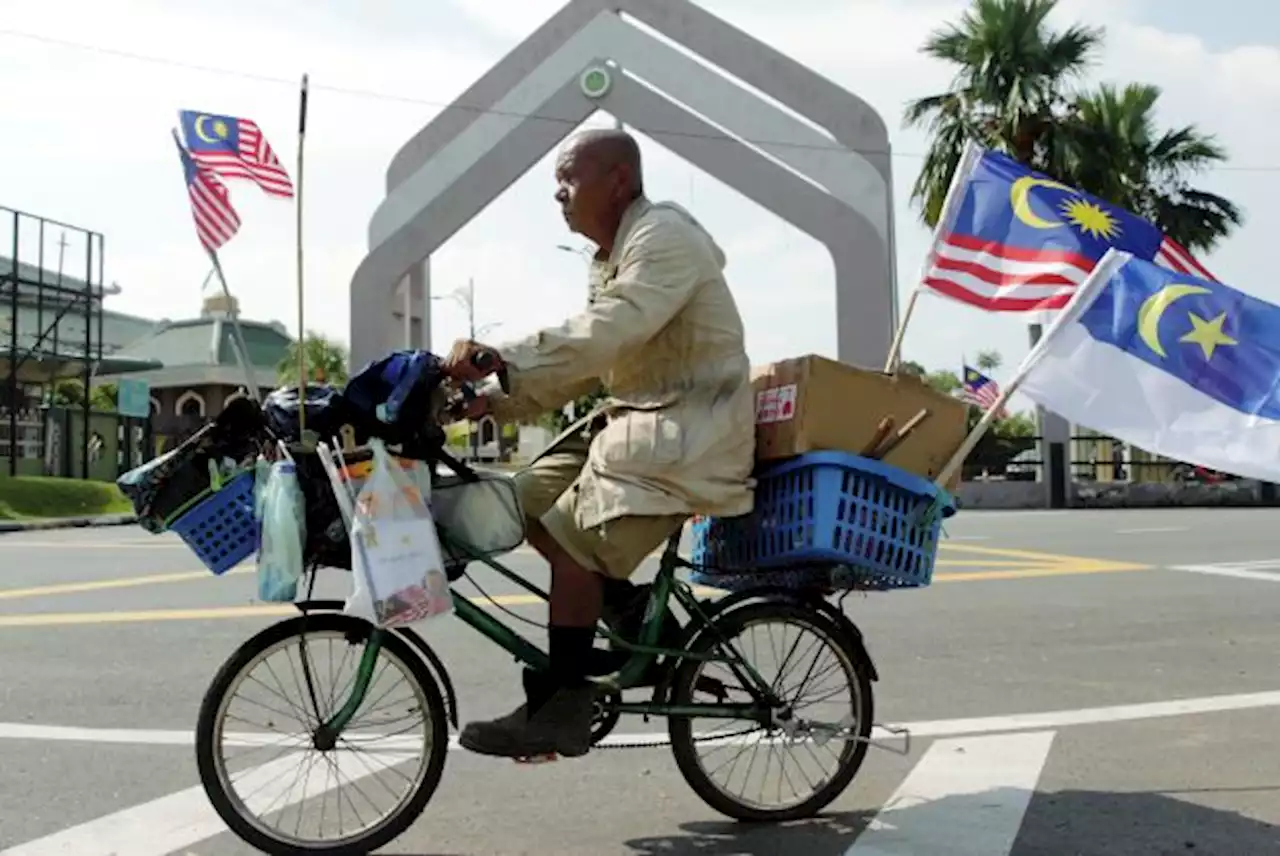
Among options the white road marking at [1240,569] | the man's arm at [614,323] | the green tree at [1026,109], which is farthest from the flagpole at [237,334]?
the green tree at [1026,109]

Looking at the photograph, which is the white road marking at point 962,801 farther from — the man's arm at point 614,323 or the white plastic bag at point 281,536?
the white plastic bag at point 281,536

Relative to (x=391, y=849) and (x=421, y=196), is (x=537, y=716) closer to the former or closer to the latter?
(x=391, y=849)

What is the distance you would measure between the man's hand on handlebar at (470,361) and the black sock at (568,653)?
0.80 m

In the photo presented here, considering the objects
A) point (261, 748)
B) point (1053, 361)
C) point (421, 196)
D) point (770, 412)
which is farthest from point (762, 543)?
point (421, 196)

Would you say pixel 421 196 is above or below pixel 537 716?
above

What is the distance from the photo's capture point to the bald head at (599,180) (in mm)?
3910

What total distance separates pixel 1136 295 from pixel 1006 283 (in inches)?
20.0

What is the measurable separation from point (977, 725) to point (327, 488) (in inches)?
121

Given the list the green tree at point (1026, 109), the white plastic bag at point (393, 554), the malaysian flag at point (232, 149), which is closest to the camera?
the white plastic bag at point (393, 554)

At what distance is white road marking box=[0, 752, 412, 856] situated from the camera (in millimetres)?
3770

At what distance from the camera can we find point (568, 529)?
3.83m

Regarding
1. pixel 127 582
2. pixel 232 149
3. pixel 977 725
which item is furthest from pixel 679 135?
pixel 977 725

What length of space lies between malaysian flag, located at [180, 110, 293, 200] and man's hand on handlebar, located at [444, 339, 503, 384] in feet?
7.67

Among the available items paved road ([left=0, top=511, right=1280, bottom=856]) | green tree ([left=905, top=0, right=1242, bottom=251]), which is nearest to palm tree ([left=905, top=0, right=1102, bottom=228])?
green tree ([left=905, top=0, right=1242, bottom=251])
